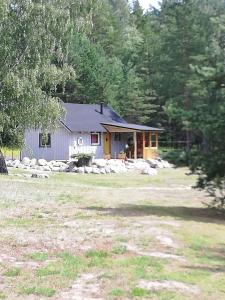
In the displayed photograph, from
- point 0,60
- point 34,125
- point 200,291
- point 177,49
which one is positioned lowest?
point 200,291

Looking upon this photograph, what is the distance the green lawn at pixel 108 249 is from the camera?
569 centimetres

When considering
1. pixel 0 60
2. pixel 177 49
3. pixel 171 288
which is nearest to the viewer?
pixel 171 288

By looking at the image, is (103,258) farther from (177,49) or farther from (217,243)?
(177,49)

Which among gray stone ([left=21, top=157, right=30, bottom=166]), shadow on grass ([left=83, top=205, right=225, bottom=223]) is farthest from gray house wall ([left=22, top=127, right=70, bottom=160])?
shadow on grass ([left=83, top=205, right=225, bottom=223])

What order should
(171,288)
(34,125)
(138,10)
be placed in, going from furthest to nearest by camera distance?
(138,10)
(34,125)
(171,288)

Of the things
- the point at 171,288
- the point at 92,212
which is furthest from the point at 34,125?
the point at 171,288

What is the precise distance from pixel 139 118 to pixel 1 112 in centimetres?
3121

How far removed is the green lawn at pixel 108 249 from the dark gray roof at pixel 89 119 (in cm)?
2408

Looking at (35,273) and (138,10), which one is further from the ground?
(138,10)

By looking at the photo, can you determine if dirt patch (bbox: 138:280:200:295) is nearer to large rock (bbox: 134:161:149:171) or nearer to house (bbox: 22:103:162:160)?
large rock (bbox: 134:161:149:171)

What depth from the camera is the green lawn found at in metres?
5.69

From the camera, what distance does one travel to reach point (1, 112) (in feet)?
65.5

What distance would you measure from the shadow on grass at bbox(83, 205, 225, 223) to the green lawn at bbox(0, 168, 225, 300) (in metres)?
0.02

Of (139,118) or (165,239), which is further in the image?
(139,118)
